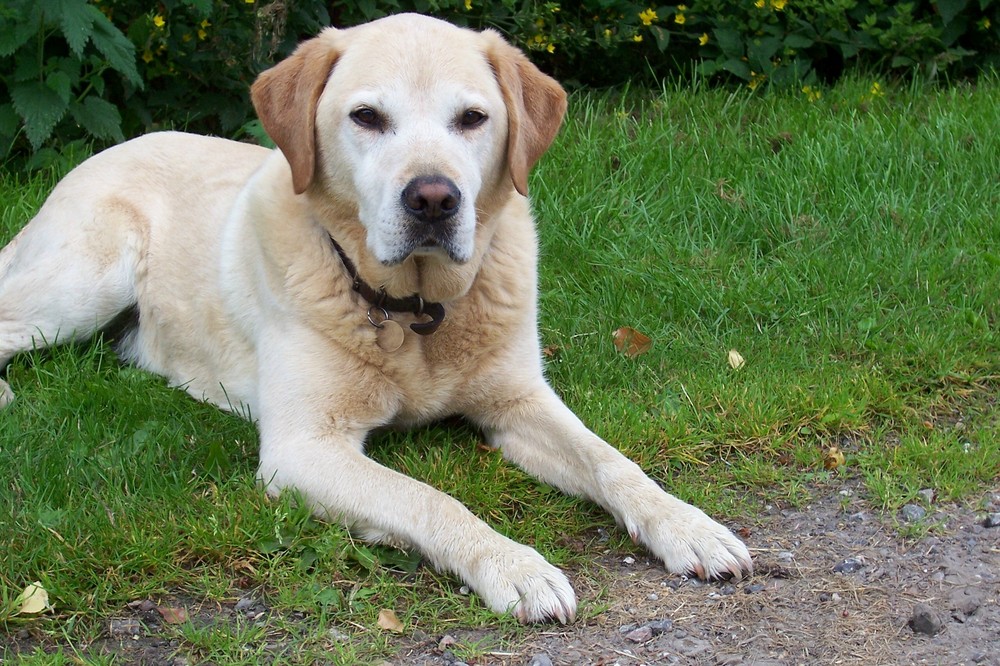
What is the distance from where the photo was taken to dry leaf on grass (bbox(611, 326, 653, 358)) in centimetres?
432

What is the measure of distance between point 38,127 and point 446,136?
2.69m

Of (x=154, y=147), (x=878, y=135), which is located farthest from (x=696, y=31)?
(x=154, y=147)

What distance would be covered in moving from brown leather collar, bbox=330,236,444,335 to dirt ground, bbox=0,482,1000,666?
0.92 meters

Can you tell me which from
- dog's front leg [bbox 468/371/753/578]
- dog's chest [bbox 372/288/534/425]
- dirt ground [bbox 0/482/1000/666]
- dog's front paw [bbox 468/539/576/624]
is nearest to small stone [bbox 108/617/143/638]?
dirt ground [bbox 0/482/1000/666]

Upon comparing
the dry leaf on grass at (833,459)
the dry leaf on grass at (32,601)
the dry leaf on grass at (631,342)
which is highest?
the dry leaf on grass at (32,601)

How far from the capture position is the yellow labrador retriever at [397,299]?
315 cm

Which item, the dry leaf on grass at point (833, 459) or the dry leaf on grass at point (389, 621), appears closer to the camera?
the dry leaf on grass at point (389, 621)

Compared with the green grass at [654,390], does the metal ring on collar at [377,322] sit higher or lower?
higher

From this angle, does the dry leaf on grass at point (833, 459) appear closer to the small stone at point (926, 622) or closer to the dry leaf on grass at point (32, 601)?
the small stone at point (926, 622)

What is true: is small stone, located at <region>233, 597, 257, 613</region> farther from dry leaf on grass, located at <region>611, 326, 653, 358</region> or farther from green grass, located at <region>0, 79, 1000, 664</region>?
dry leaf on grass, located at <region>611, 326, 653, 358</region>

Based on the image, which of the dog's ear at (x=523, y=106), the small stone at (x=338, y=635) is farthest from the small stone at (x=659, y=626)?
the dog's ear at (x=523, y=106)

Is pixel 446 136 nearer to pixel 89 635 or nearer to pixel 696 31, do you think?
pixel 89 635

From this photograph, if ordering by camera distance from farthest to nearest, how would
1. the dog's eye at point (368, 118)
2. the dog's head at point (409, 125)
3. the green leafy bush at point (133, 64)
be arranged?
the green leafy bush at point (133, 64), the dog's eye at point (368, 118), the dog's head at point (409, 125)

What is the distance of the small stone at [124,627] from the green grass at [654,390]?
43 millimetres
